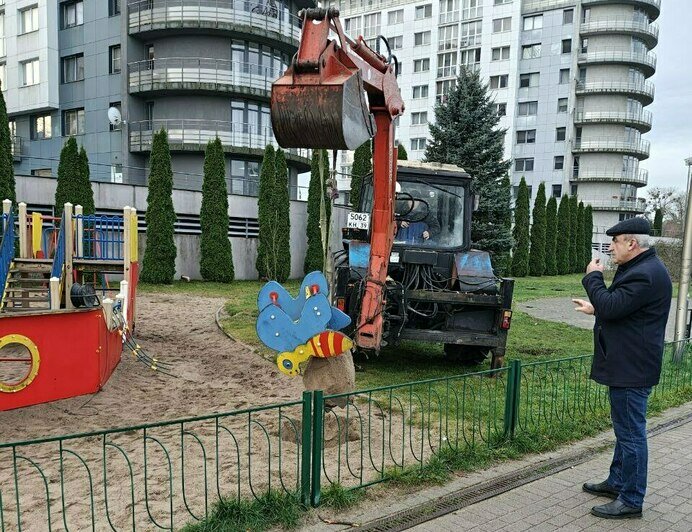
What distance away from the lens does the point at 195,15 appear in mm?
24562

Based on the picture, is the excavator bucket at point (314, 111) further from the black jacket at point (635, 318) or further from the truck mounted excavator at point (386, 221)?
the black jacket at point (635, 318)

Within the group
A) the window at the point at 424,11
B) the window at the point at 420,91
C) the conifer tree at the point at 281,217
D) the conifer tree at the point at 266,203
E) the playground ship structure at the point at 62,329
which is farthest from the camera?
the window at the point at 420,91

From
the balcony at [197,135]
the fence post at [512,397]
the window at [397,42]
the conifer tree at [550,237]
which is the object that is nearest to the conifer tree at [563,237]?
the conifer tree at [550,237]

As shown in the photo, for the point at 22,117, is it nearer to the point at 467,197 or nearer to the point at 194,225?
the point at 194,225

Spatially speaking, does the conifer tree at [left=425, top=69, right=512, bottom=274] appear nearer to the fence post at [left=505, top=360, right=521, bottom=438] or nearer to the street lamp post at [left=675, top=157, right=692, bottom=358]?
the street lamp post at [left=675, top=157, right=692, bottom=358]

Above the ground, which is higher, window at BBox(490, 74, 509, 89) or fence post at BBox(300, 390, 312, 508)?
window at BBox(490, 74, 509, 89)

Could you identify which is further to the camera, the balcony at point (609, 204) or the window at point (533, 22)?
the balcony at point (609, 204)

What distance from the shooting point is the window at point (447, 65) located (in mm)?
48062

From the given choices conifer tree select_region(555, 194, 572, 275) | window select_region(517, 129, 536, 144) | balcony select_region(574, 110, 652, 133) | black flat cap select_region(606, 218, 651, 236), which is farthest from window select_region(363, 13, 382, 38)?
black flat cap select_region(606, 218, 651, 236)

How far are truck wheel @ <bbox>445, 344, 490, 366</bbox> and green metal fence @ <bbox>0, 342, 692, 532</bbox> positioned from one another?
1808mm

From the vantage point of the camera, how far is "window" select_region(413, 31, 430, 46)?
162ft

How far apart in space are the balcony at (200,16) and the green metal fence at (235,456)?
22.3m

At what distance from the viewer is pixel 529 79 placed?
4766 cm

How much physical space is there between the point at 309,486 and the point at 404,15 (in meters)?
52.5
